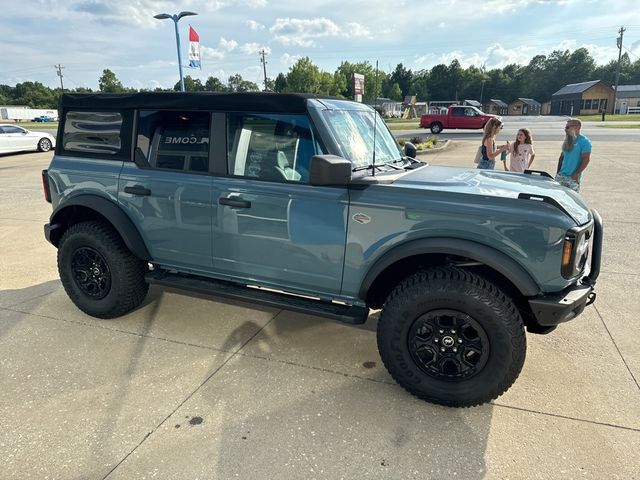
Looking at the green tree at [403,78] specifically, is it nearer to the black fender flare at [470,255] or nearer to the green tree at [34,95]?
the green tree at [34,95]

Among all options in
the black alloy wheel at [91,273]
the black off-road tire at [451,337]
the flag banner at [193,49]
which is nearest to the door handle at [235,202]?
the black off-road tire at [451,337]

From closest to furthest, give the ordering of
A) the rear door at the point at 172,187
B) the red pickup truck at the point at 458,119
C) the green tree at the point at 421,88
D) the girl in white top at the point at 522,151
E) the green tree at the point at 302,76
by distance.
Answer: the rear door at the point at 172,187, the girl in white top at the point at 522,151, the red pickup truck at the point at 458,119, the green tree at the point at 302,76, the green tree at the point at 421,88

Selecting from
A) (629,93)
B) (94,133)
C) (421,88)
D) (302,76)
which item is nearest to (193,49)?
(94,133)

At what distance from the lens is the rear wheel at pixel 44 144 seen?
19.9 metres

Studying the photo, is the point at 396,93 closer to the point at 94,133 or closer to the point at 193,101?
the point at 94,133

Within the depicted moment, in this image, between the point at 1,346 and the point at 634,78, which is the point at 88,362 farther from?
the point at 634,78

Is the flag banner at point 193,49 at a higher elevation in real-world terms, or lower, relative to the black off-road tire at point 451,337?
higher

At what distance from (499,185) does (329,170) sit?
119cm

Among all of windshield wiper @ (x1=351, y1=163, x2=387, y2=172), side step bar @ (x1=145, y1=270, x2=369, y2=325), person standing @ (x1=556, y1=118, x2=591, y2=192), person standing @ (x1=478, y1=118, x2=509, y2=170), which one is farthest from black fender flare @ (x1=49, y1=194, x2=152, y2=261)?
person standing @ (x1=556, y1=118, x2=591, y2=192)

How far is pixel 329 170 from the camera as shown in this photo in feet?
8.41

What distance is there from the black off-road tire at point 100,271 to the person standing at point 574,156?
5339 millimetres

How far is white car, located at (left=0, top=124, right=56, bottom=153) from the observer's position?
18281mm

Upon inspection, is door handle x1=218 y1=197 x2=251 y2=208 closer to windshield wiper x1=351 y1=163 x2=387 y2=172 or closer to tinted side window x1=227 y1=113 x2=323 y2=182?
tinted side window x1=227 y1=113 x2=323 y2=182

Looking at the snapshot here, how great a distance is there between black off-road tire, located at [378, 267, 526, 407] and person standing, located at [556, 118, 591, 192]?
162 inches
